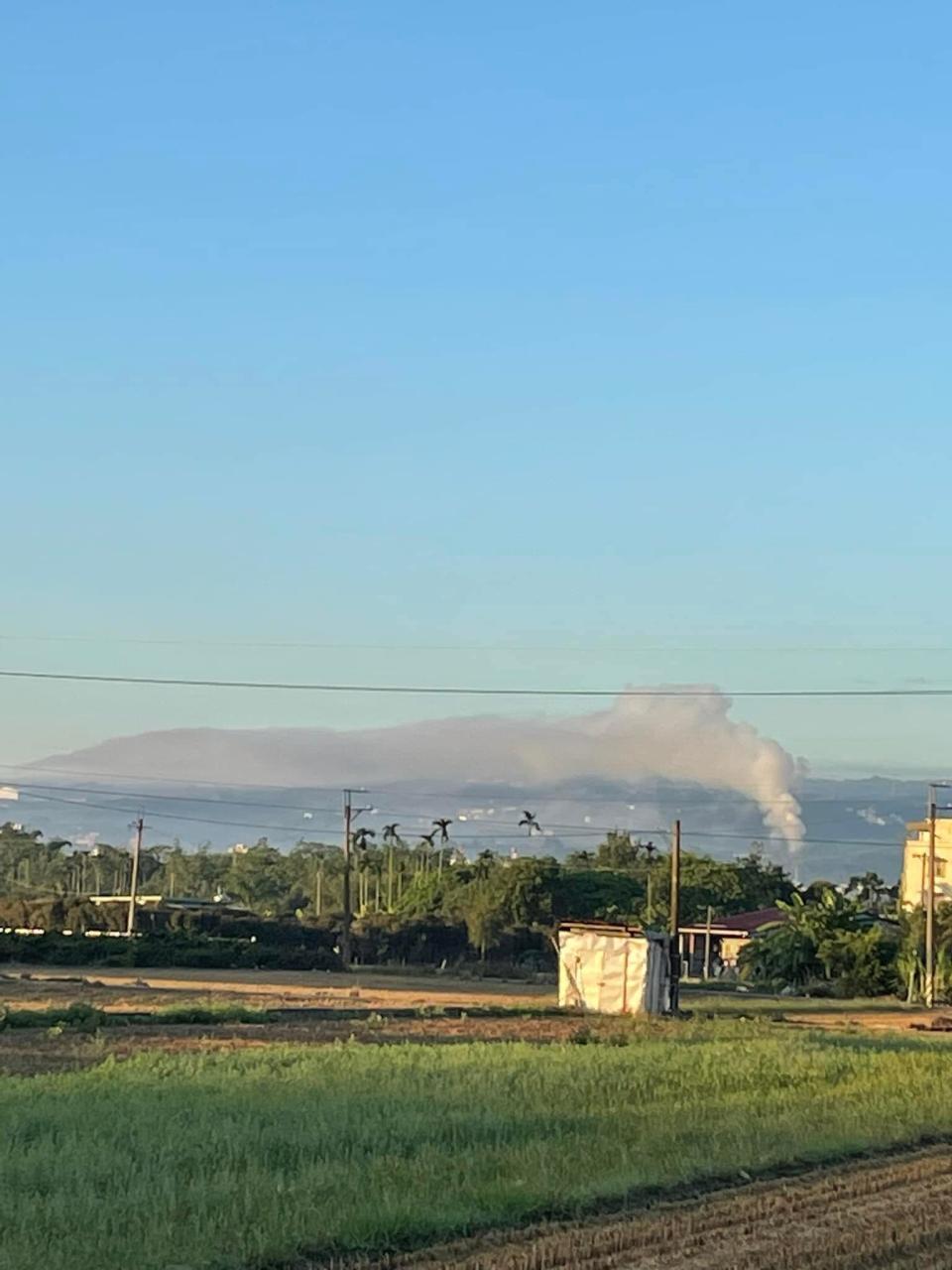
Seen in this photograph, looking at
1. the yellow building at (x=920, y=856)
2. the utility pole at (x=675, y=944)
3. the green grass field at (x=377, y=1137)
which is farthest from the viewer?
the yellow building at (x=920, y=856)

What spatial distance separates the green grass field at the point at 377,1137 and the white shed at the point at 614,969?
64.6ft

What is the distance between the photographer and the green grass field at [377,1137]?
1260 cm

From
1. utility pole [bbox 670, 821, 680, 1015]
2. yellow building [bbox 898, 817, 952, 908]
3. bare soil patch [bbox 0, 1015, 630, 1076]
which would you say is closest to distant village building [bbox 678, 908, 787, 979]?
yellow building [bbox 898, 817, 952, 908]

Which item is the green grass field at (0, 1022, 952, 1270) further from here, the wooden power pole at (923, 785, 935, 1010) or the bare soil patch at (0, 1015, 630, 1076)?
the wooden power pole at (923, 785, 935, 1010)

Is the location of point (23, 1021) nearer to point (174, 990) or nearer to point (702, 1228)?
point (174, 990)

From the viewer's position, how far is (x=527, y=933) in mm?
103438

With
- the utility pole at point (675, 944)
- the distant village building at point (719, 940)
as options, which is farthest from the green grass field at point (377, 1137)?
the distant village building at point (719, 940)

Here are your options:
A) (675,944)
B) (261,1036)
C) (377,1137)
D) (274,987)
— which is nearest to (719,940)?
(274,987)

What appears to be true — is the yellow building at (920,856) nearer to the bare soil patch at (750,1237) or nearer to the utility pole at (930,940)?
the utility pole at (930,940)

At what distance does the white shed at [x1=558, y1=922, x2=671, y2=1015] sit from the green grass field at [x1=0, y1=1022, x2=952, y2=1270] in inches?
775

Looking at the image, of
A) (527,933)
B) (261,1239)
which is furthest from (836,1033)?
(527,933)

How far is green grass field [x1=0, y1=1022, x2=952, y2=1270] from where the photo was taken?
12.6 meters

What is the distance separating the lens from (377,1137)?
17.3m

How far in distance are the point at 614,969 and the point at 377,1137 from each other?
110ft
